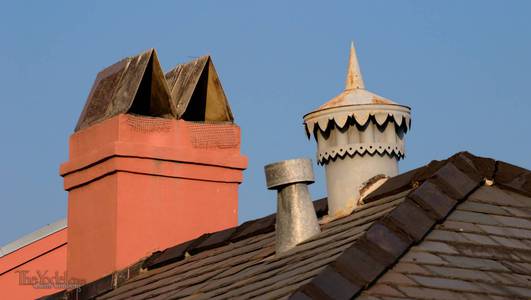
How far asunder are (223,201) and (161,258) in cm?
126

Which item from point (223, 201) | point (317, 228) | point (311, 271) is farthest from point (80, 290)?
point (311, 271)

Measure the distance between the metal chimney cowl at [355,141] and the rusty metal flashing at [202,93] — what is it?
3323 millimetres

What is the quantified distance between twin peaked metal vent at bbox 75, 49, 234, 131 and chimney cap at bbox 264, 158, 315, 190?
3.53 metres

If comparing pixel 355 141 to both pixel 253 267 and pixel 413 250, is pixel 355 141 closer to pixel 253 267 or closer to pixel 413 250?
pixel 253 267

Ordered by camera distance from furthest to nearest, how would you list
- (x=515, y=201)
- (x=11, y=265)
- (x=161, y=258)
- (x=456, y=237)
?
1. (x=11, y=265)
2. (x=161, y=258)
3. (x=515, y=201)
4. (x=456, y=237)

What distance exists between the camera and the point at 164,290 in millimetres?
12297

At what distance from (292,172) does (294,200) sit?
0.70ft

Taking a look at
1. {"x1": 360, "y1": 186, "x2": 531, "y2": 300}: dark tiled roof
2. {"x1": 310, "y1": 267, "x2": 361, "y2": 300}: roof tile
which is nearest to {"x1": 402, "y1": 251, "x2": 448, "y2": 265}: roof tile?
{"x1": 360, "y1": 186, "x2": 531, "y2": 300}: dark tiled roof

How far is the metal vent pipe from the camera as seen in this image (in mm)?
11113

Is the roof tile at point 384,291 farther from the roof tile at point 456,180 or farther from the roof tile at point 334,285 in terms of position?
the roof tile at point 456,180

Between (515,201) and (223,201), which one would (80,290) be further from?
(515,201)

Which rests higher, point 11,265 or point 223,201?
point 223,201

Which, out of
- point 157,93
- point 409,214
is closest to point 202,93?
point 157,93

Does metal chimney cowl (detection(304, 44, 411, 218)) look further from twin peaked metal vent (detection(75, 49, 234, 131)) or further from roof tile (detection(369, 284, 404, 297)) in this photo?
twin peaked metal vent (detection(75, 49, 234, 131))
